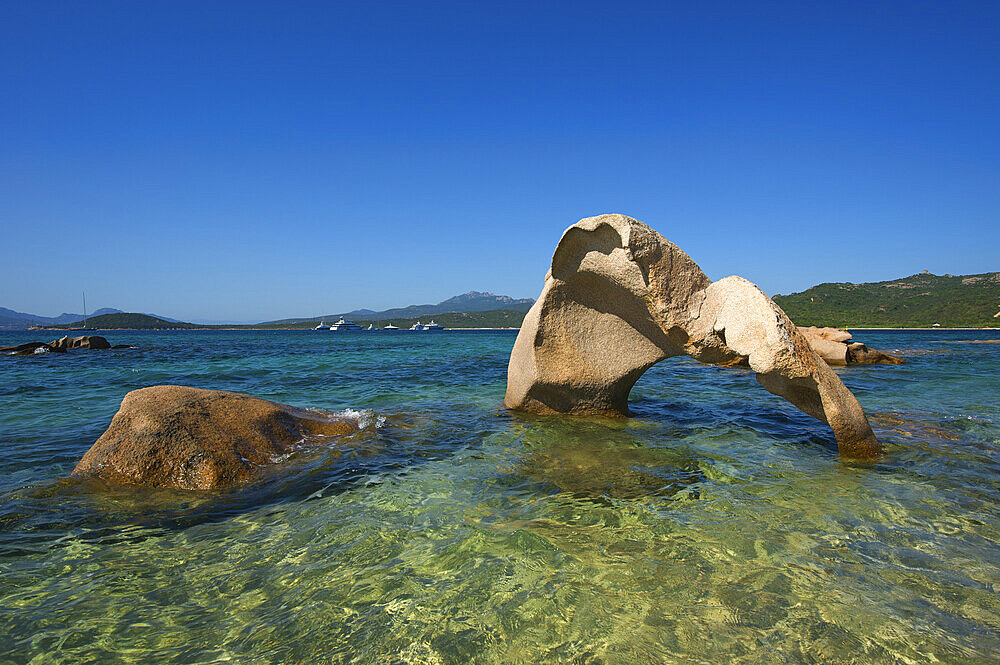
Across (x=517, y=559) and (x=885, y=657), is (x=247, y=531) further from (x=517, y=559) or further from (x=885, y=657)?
(x=885, y=657)

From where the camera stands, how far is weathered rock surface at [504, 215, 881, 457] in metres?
5.31

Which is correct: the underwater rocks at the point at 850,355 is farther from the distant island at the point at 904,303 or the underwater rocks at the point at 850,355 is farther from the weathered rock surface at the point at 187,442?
the distant island at the point at 904,303

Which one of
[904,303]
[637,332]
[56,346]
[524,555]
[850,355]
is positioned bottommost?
[524,555]

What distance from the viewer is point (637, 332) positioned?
727 cm

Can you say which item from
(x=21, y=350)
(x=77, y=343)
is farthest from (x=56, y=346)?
(x=21, y=350)

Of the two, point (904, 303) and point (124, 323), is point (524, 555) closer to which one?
point (904, 303)

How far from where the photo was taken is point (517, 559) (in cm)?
320

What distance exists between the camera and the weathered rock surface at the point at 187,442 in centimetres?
464

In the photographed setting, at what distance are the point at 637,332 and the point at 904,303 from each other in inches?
3629

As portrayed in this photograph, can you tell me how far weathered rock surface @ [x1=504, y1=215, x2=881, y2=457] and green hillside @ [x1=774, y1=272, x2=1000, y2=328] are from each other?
53.5 meters

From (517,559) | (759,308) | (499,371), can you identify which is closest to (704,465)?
(759,308)

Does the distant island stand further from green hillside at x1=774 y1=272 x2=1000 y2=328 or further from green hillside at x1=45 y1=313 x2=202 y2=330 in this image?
green hillside at x1=45 y1=313 x2=202 y2=330

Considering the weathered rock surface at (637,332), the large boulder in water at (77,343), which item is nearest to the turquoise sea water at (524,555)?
the weathered rock surface at (637,332)

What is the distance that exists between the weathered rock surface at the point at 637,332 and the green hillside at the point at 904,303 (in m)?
53.5
